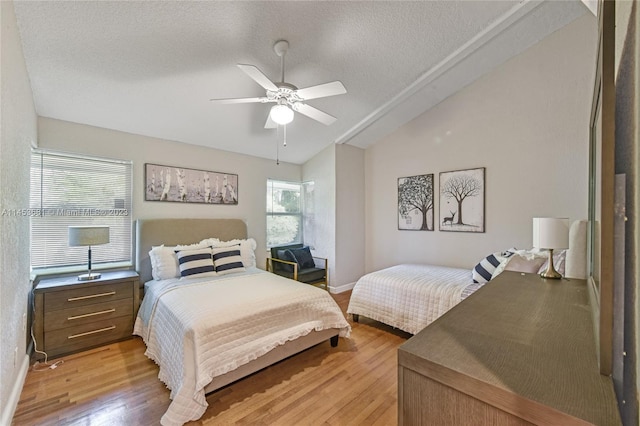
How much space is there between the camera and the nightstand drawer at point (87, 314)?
254 centimetres

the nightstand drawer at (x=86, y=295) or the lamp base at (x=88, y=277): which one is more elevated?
the lamp base at (x=88, y=277)

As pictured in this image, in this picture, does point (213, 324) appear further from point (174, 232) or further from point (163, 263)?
point (174, 232)

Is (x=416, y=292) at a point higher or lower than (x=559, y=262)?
lower

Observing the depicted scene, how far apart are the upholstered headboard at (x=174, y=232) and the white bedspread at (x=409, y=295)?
2.11 metres

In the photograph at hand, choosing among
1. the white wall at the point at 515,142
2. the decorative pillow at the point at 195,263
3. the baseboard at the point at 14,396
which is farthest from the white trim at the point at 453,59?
the baseboard at the point at 14,396

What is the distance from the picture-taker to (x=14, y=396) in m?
1.86

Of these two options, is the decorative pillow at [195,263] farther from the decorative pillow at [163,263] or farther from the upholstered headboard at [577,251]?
the upholstered headboard at [577,251]

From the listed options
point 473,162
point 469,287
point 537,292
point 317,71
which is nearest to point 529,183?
point 473,162

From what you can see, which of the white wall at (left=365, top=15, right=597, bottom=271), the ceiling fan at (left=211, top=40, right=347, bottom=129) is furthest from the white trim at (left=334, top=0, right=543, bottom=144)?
the ceiling fan at (left=211, top=40, right=347, bottom=129)

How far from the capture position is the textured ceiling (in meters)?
2.05

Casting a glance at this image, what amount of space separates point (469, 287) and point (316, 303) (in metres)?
1.55

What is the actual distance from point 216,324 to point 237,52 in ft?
7.65

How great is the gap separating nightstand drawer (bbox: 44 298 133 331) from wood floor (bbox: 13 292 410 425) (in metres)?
0.32

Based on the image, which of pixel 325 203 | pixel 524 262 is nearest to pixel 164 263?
pixel 325 203
